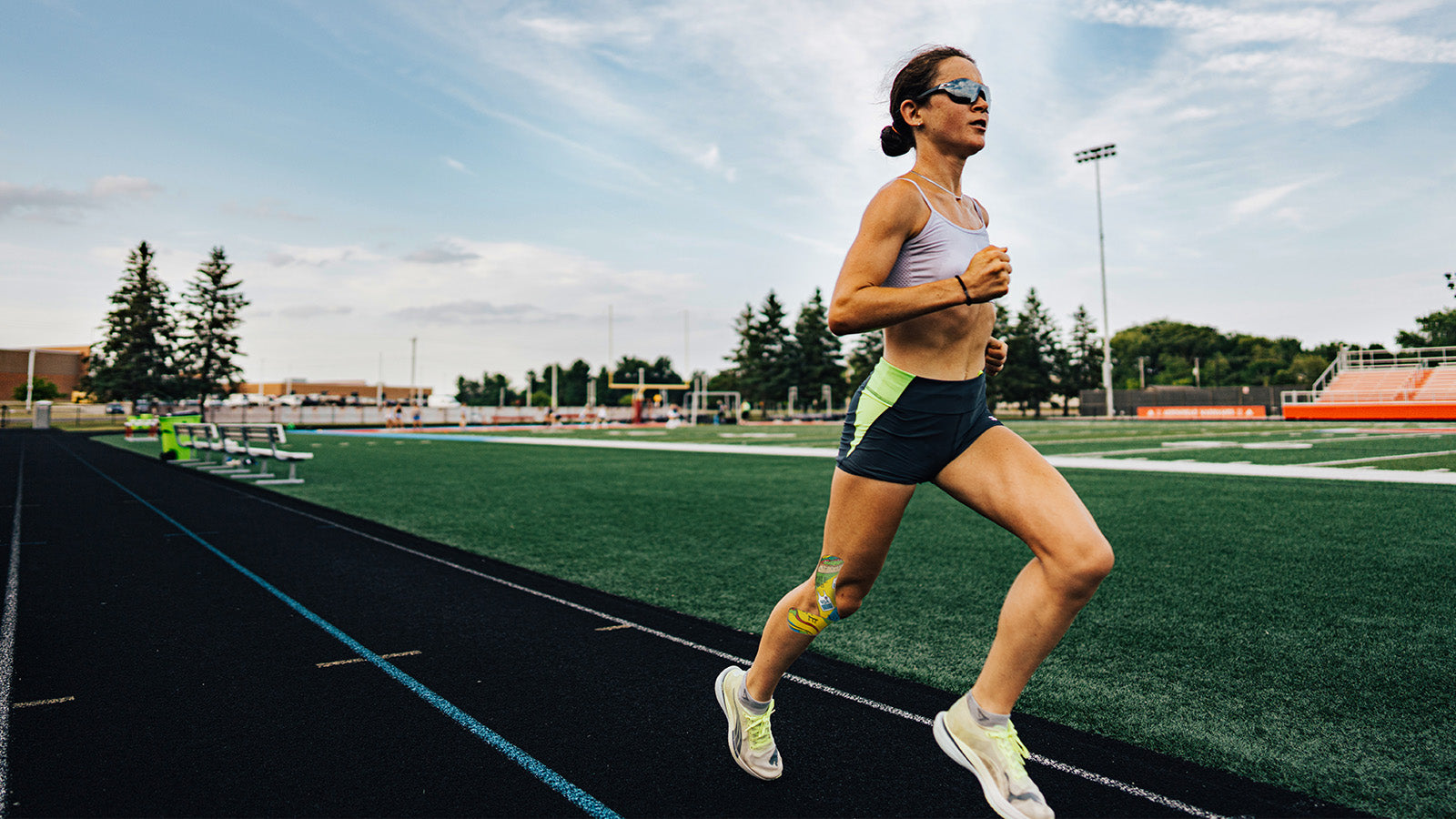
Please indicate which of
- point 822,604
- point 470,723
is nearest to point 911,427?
point 822,604

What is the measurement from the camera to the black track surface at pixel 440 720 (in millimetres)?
2545

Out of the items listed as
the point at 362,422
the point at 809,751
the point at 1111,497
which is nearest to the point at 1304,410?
the point at 1111,497

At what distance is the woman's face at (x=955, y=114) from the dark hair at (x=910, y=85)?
1.0 inches

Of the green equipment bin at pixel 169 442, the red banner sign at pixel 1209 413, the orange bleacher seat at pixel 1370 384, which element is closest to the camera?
the green equipment bin at pixel 169 442

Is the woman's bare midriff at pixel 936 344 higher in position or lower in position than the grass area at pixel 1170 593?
higher

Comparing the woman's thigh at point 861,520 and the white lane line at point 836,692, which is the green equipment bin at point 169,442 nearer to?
the white lane line at point 836,692

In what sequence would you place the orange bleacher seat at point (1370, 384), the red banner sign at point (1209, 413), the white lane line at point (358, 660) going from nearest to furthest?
the white lane line at point (358, 660) < the orange bleacher seat at point (1370, 384) < the red banner sign at point (1209, 413)

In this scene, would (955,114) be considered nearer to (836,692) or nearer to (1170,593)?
(836,692)

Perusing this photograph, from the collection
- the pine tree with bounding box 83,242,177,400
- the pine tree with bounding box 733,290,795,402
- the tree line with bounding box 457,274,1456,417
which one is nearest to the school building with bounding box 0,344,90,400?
the pine tree with bounding box 83,242,177,400

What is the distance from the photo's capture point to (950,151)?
252 centimetres

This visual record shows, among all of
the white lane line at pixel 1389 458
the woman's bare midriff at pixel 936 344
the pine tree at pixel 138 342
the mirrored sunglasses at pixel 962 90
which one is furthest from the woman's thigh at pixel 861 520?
the pine tree at pixel 138 342

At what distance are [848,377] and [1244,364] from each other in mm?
57503

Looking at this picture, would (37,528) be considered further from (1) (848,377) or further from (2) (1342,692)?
(1) (848,377)

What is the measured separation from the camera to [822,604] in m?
2.51
